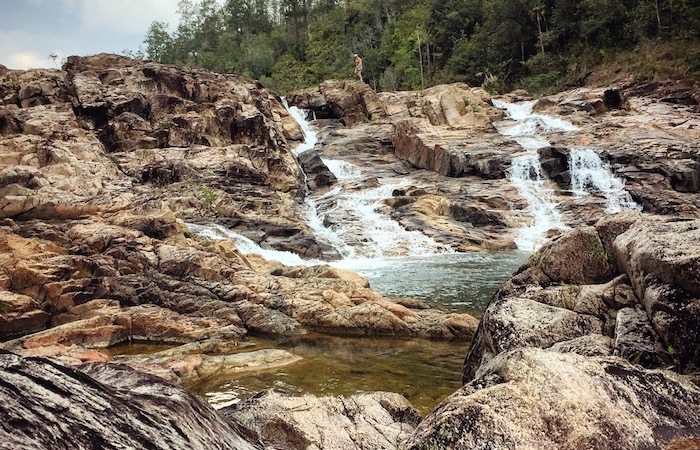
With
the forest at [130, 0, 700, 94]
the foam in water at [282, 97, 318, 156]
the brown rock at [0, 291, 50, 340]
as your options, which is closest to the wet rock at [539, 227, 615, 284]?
the brown rock at [0, 291, 50, 340]

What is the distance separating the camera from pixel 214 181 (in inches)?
1004

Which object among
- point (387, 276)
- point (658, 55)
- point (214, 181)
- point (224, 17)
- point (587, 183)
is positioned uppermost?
point (224, 17)

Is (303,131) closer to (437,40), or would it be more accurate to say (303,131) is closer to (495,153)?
(495,153)

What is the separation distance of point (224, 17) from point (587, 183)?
6676 centimetres

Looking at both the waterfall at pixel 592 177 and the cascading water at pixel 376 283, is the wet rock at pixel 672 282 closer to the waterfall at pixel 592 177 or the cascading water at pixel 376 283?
the cascading water at pixel 376 283

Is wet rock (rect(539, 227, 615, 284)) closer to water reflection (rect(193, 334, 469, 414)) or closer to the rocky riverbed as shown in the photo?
the rocky riverbed

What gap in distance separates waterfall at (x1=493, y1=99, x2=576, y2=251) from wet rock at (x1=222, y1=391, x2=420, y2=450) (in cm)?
1497

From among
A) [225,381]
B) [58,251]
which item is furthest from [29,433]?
[58,251]

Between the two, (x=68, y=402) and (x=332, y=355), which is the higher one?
(x=68, y=402)

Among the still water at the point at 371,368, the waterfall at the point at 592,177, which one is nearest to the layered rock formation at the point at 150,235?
the still water at the point at 371,368

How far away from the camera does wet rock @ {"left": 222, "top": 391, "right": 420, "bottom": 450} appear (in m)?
4.39

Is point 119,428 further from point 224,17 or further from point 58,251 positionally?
point 224,17

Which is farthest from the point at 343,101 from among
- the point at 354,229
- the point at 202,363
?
the point at 202,363

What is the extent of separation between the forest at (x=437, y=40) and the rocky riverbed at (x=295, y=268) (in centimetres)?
621
